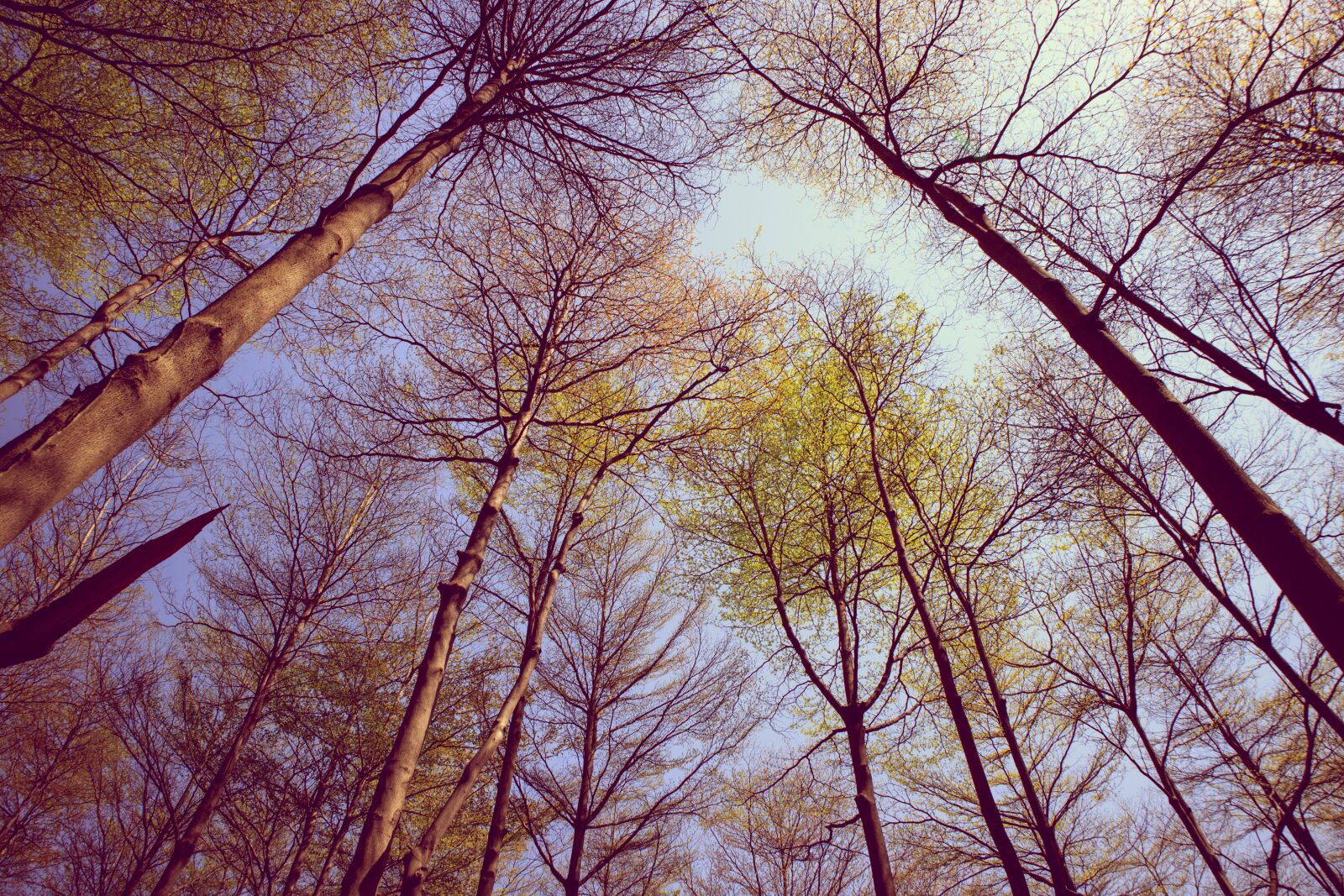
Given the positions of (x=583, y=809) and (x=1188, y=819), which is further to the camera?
(x=583, y=809)

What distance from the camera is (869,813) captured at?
132 inches

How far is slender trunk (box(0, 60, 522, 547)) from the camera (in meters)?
1.14

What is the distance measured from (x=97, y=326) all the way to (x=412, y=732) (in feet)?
17.8

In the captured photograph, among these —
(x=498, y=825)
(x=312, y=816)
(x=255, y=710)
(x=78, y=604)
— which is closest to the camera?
(x=78, y=604)

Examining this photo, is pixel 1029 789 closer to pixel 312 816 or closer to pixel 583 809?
pixel 583 809

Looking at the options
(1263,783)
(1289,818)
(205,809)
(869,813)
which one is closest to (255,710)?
(205,809)

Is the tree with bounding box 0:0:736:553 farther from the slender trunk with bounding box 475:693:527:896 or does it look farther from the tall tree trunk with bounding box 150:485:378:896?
the tall tree trunk with bounding box 150:485:378:896

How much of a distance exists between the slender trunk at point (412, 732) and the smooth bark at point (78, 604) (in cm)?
140

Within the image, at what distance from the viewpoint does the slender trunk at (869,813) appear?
3.05 metres

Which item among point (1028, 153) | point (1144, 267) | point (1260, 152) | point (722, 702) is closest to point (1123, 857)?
point (722, 702)

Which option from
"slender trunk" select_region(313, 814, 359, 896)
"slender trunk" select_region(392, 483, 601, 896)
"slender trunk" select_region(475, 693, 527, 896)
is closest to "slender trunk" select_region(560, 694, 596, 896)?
"slender trunk" select_region(475, 693, 527, 896)

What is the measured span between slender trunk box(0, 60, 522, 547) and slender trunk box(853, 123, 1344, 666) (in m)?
3.24

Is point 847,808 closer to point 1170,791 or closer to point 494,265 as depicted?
point 1170,791

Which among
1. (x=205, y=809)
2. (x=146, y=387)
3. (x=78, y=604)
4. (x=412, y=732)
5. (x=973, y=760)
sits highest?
(x=205, y=809)
